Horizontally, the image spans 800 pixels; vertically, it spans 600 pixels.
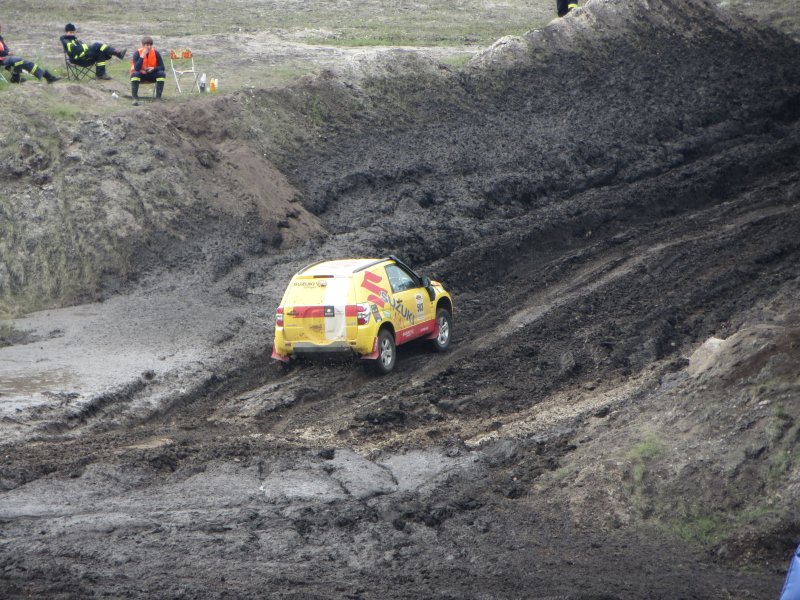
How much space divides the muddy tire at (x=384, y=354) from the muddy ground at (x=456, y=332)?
0.28 m

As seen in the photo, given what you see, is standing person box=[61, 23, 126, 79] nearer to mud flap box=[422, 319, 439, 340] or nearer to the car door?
the car door

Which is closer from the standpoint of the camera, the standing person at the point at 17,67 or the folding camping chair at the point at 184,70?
the standing person at the point at 17,67

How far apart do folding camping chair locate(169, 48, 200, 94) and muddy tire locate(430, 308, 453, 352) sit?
11047 millimetres

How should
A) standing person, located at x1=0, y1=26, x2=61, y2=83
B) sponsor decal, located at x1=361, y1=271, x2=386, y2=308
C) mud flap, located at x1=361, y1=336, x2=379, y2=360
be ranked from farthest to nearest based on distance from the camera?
standing person, located at x1=0, y1=26, x2=61, y2=83 < sponsor decal, located at x1=361, y1=271, x2=386, y2=308 < mud flap, located at x1=361, y1=336, x2=379, y2=360

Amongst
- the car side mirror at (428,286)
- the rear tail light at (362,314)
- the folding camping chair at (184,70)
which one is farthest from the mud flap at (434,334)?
the folding camping chair at (184,70)

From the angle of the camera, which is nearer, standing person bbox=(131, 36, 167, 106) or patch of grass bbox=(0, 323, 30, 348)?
patch of grass bbox=(0, 323, 30, 348)

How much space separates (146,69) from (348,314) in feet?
37.8

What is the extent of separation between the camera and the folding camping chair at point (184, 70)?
27.7 metres

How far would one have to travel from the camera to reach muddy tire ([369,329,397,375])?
17.4m

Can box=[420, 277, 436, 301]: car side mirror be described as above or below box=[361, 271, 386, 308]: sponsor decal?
below

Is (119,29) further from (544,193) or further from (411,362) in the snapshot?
(411,362)

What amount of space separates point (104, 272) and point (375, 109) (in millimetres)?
9210

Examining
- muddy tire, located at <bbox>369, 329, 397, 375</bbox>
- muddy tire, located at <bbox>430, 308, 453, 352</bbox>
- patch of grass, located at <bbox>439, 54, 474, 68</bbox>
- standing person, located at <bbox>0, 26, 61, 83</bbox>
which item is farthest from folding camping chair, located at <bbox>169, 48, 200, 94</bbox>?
muddy tire, located at <bbox>369, 329, 397, 375</bbox>

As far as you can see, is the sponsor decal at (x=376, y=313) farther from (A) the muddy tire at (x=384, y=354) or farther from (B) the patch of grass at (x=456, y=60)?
(B) the patch of grass at (x=456, y=60)
